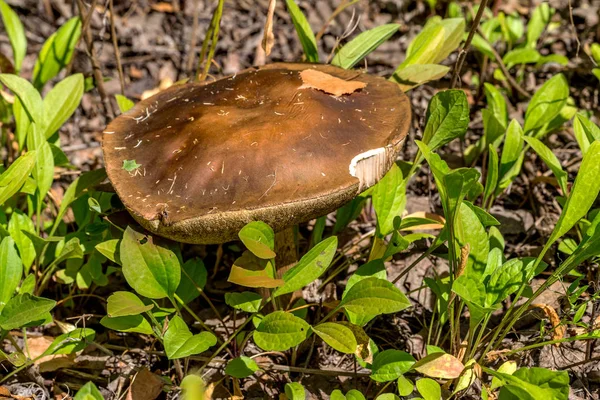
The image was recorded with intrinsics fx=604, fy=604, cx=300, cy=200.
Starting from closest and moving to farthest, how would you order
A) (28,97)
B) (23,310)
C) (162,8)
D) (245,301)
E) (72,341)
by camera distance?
(23,310) < (245,301) < (72,341) < (28,97) < (162,8)

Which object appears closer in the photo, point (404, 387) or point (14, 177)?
point (404, 387)

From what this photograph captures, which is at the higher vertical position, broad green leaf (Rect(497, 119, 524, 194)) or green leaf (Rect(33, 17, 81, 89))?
green leaf (Rect(33, 17, 81, 89))

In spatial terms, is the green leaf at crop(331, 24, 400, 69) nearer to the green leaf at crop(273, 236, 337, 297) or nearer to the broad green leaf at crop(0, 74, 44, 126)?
the green leaf at crop(273, 236, 337, 297)

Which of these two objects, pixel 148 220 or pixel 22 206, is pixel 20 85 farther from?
pixel 148 220

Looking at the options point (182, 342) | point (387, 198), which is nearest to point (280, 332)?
point (182, 342)

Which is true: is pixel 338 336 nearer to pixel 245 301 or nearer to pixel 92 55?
pixel 245 301

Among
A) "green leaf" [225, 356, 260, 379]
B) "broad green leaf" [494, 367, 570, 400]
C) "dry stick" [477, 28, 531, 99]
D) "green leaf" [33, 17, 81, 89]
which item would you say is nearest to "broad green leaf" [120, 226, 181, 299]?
"green leaf" [225, 356, 260, 379]
